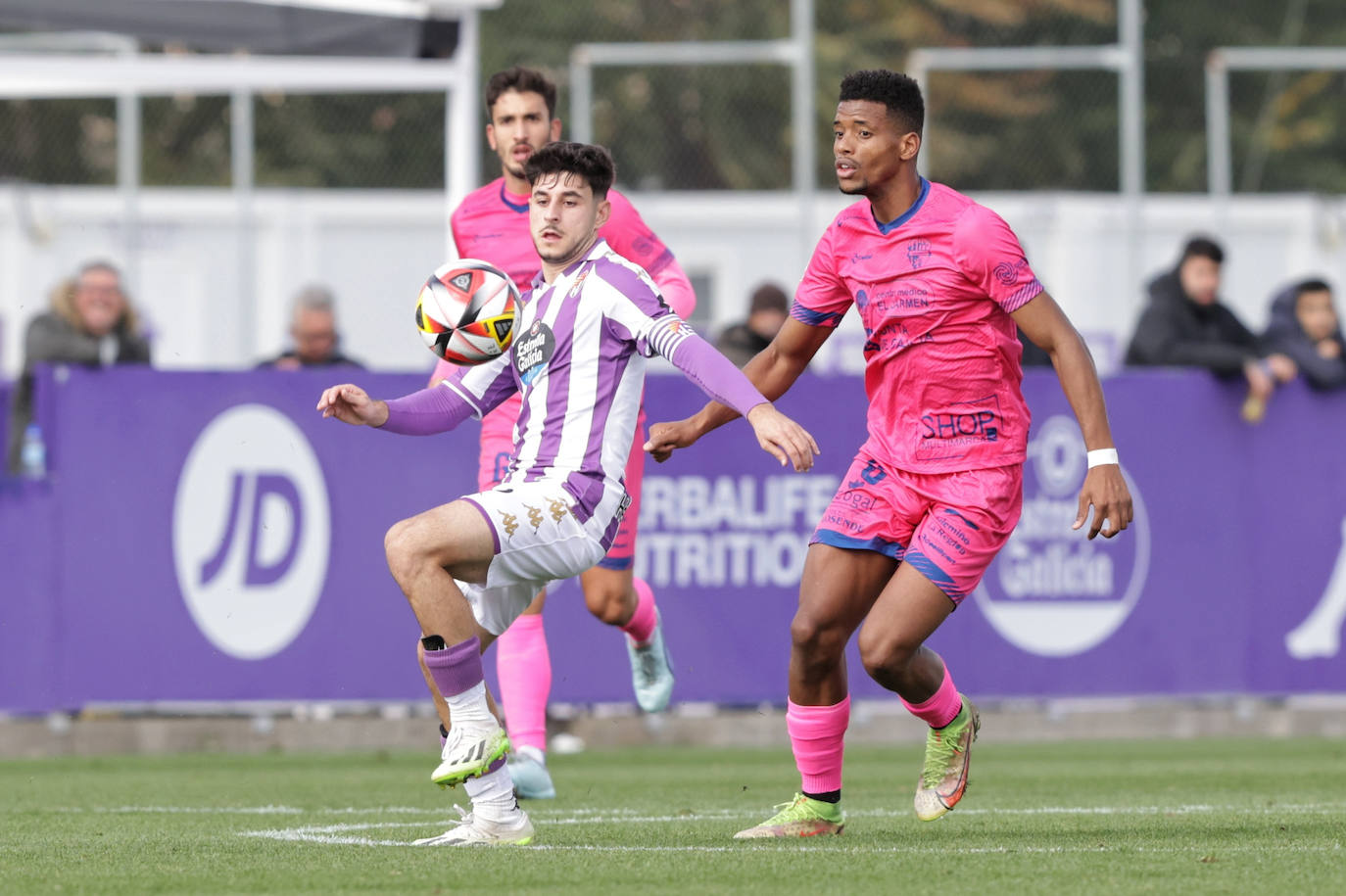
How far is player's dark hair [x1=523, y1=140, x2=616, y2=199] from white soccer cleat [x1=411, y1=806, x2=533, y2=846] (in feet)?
6.31

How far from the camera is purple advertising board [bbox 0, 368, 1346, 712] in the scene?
1128 centimetres

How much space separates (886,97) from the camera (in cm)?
682

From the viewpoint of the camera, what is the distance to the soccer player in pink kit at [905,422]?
6.76 metres

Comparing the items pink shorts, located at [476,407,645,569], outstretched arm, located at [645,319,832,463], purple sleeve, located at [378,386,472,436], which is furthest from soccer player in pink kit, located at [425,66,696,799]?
purple sleeve, located at [378,386,472,436]

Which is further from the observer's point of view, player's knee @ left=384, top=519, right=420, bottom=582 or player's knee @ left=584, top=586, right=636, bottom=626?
player's knee @ left=584, top=586, right=636, bottom=626

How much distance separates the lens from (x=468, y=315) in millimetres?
6742

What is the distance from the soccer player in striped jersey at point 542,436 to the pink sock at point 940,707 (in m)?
1.23

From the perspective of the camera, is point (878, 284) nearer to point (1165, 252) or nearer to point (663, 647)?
point (663, 647)

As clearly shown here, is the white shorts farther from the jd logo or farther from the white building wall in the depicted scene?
the white building wall

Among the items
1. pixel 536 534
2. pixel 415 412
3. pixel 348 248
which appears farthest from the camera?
pixel 348 248

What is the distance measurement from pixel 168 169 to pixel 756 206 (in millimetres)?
10524

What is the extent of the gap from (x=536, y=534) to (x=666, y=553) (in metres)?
5.26

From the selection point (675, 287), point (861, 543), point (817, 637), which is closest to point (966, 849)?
point (817, 637)

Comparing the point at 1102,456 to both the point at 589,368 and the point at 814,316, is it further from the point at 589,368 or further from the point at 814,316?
the point at 589,368
